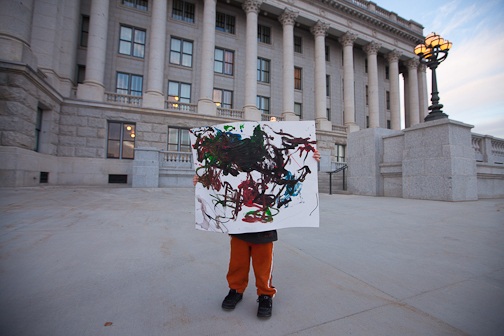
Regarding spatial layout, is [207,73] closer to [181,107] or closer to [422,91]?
[181,107]

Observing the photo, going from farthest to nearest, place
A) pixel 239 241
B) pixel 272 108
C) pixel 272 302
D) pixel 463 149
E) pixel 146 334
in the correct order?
pixel 272 108 < pixel 463 149 < pixel 239 241 < pixel 272 302 < pixel 146 334

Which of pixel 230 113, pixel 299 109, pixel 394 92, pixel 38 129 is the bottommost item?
pixel 38 129

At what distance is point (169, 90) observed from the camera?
1980 centimetres

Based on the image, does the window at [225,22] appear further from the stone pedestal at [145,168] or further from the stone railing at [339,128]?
the stone pedestal at [145,168]

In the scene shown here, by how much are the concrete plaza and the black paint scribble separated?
0.80 m

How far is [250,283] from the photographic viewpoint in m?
2.46

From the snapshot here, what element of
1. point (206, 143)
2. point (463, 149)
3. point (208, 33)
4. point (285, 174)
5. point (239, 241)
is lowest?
point (239, 241)

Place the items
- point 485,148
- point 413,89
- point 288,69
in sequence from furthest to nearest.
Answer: point 413,89, point 288,69, point 485,148

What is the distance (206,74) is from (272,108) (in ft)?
26.5

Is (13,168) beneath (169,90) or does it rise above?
beneath

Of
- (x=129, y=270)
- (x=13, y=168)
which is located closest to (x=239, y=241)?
A: (x=129, y=270)

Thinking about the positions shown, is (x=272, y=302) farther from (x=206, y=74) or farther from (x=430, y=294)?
(x=206, y=74)

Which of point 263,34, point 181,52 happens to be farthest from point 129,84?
point 263,34

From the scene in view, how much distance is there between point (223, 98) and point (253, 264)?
21.2 metres
